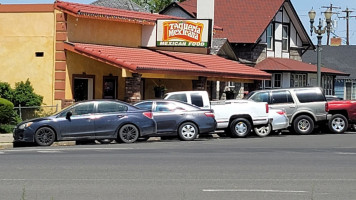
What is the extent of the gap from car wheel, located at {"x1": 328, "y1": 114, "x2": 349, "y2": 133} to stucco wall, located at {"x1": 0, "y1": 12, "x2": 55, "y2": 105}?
1180 centimetres

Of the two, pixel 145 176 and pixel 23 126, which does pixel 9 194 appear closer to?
pixel 145 176

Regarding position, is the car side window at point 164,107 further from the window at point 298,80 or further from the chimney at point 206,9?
the window at point 298,80

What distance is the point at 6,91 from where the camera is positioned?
31312mm

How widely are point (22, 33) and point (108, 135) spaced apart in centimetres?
998

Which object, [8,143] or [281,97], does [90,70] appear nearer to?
[281,97]

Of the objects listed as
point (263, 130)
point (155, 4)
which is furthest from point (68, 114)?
point (155, 4)

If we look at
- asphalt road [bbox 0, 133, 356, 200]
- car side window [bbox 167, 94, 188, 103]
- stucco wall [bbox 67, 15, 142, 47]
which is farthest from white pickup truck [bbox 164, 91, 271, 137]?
stucco wall [bbox 67, 15, 142, 47]

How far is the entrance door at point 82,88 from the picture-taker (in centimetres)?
3275

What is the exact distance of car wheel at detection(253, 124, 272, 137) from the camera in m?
28.2

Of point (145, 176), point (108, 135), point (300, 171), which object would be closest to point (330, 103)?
point (108, 135)

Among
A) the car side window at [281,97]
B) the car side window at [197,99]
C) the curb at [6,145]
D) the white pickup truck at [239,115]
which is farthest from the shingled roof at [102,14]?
the curb at [6,145]

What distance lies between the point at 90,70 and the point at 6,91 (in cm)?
388

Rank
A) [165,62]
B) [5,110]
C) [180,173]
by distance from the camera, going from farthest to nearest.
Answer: [165,62] < [5,110] < [180,173]

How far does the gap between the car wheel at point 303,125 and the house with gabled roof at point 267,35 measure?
17.8 metres
